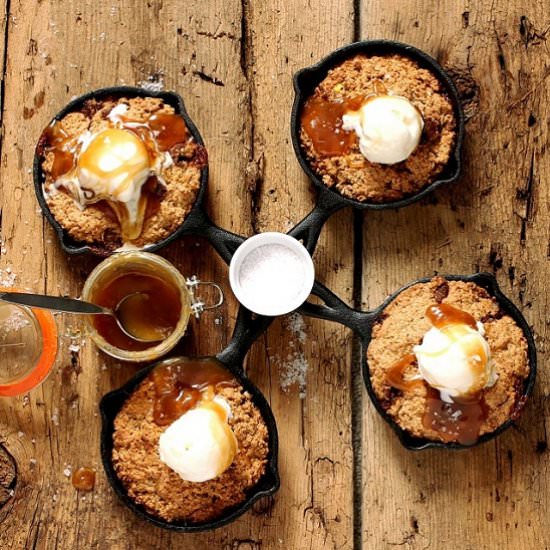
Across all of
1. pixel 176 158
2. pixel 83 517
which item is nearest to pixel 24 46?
pixel 176 158

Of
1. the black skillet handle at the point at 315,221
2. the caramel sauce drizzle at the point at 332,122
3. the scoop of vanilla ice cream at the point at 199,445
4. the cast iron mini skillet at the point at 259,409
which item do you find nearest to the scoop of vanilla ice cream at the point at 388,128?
the caramel sauce drizzle at the point at 332,122

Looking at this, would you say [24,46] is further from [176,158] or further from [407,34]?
[407,34]

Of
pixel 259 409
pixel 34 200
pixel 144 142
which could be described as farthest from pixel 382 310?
pixel 34 200

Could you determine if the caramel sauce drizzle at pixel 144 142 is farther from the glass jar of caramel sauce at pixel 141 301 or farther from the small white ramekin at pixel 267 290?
the small white ramekin at pixel 267 290

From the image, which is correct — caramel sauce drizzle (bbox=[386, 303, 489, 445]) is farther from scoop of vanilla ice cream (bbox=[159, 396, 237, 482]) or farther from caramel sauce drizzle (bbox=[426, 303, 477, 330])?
scoop of vanilla ice cream (bbox=[159, 396, 237, 482])

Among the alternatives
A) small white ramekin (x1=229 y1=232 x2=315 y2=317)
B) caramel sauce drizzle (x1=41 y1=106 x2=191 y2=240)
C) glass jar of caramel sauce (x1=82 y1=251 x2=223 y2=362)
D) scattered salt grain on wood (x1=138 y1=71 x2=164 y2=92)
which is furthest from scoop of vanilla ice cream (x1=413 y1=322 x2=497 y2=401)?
scattered salt grain on wood (x1=138 y1=71 x2=164 y2=92)
